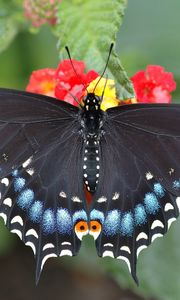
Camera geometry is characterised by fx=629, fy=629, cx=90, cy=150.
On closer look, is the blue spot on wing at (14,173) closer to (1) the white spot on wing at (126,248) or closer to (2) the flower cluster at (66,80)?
(2) the flower cluster at (66,80)

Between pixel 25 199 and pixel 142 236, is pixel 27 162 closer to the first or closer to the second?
pixel 25 199

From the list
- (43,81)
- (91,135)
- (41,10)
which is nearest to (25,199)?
(91,135)

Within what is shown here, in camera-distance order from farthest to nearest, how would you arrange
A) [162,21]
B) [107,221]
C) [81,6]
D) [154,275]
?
1. [162,21]
2. [154,275]
3. [81,6]
4. [107,221]

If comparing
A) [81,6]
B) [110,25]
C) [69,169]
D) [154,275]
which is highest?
[81,6]

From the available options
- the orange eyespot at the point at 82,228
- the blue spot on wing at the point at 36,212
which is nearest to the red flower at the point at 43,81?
the blue spot on wing at the point at 36,212

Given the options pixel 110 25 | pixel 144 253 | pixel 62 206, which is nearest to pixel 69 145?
pixel 62 206

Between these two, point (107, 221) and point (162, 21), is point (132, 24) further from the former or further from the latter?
point (107, 221)

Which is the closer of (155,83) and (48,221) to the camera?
(48,221)
